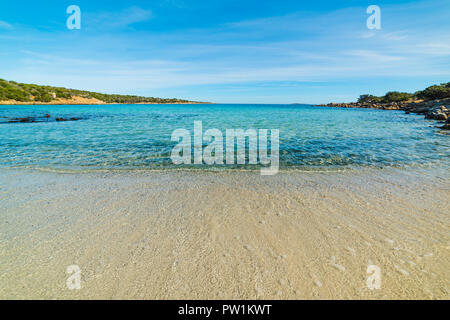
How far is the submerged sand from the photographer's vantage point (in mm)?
3141

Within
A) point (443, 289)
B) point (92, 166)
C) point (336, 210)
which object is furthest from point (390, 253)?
point (92, 166)

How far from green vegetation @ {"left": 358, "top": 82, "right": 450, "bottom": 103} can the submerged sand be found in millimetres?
→ 79153

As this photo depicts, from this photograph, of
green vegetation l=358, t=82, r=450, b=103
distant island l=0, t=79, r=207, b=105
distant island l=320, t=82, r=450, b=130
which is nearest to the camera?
distant island l=320, t=82, r=450, b=130

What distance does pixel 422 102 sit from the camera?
6631 cm

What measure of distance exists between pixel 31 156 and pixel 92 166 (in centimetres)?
476

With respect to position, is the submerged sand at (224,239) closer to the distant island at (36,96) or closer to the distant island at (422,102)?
the distant island at (422,102)

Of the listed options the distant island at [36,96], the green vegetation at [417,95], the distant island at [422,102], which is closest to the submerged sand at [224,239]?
the distant island at [422,102]

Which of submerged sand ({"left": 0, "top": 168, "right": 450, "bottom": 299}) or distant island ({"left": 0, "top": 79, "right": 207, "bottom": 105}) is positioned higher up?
distant island ({"left": 0, "top": 79, "right": 207, "bottom": 105})

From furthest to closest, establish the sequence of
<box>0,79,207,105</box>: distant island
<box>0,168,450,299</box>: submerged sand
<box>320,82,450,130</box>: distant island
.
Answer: <box>0,79,207,105</box>: distant island < <box>320,82,450,130</box>: distant island < <box>0,168,450,299</box>: submerged sand

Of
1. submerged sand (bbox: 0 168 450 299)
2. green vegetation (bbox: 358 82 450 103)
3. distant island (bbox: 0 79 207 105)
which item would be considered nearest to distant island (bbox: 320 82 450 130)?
green vegetation (bbox: 358 82 450 103)

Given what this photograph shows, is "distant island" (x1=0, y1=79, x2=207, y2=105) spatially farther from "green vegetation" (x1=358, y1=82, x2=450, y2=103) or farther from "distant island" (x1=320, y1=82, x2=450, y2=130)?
"green vegetation" (x1=358, y1=82, x2=450, y2=103)

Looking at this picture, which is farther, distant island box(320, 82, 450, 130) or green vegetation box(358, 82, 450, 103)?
green vegetation box(358, 82, 450, 103)

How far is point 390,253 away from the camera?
388 centimetres
